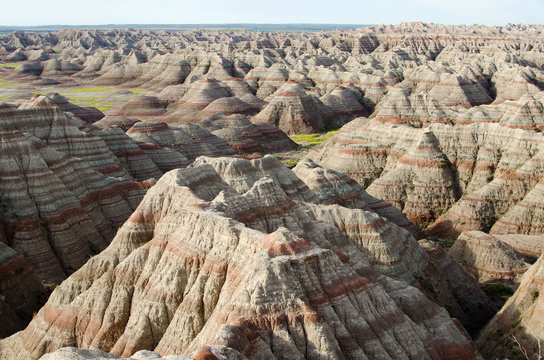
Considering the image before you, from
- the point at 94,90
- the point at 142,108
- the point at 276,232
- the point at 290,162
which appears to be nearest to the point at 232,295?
the point at 276,232

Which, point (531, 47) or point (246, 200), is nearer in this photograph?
point (246, 200)

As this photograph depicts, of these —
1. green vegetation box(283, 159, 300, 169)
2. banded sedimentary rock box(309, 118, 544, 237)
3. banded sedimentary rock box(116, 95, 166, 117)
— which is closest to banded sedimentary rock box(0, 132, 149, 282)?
banded sedimentary rock box(309, 118, 544, 237)

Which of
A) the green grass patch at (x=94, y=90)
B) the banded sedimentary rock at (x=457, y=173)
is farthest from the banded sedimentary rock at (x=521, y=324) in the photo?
the green grass patch at (x=94, y=90)

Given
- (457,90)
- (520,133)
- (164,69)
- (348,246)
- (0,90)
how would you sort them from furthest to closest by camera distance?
(164,69)
(0,90)
(457,90)
(520,133)
(348,246)

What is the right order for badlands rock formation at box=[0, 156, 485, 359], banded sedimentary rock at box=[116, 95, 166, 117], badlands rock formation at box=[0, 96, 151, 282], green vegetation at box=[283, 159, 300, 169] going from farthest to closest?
banded sedimentary rock at box=[116, 95, 166, 117] → green vegetation at box=[283, 159, 300, 169] → badlands rock formation at box=[0, 96, 151, 282] → badlands rock formation at box=[0, 156, 485, 359]

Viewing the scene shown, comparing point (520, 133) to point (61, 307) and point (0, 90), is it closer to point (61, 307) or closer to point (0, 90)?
point (61, 307)

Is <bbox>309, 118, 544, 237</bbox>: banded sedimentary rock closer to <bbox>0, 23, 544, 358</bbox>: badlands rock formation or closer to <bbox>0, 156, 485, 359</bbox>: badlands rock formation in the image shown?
<bbox>0, 23, 544, 358</bbox>: badlands rock formation

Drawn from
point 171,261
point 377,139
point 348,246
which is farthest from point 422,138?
point 171,261
